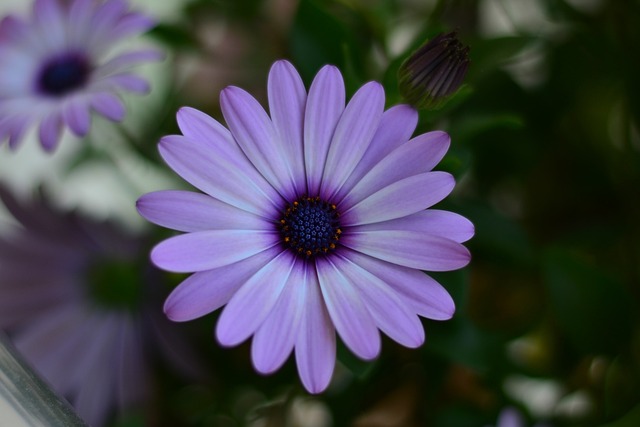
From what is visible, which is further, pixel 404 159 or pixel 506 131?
pixel 506 131

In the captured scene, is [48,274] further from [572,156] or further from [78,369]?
[572,156]

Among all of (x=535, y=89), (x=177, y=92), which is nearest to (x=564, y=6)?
(x=535, y=89)

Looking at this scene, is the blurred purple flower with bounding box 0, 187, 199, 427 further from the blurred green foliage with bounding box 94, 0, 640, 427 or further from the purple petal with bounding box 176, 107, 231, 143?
the purple petal with bounding box 176, 107, 231, 143

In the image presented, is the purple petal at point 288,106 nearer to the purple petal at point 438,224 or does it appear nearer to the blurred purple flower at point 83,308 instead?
the purple petal at point 438,224

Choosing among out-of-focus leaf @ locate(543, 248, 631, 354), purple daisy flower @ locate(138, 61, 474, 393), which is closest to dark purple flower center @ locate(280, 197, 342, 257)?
purple daisy flower @ locate(138, 61, 474, 393)

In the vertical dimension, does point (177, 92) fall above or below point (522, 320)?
above

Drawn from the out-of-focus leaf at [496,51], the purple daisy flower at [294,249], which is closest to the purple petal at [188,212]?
the purple daisy flower at [294,249]

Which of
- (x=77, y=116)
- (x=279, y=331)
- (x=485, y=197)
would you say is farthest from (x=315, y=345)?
(x=485, y=197)
